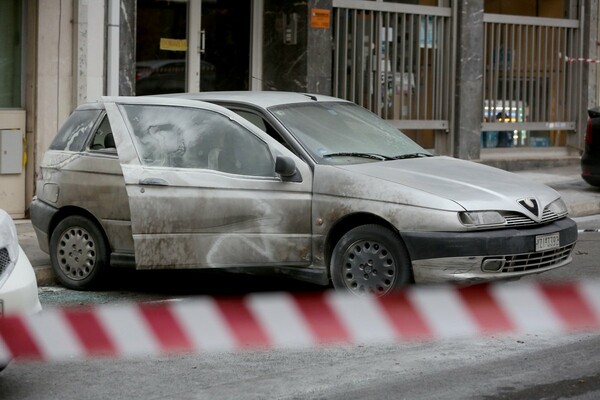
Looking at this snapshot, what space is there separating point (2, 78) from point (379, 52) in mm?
5900

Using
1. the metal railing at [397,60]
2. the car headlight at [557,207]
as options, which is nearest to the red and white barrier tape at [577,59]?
the metal railing at [397,60]

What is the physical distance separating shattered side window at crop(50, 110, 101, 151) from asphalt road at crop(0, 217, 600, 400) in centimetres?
315

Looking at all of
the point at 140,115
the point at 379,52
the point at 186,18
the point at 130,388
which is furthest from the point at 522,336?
the point at 379,52

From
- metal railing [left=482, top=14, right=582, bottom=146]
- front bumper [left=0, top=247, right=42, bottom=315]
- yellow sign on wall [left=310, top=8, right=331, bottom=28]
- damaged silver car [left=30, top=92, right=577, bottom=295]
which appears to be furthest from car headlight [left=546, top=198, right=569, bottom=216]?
metal railing [left=482, top=14, right=582, bottom=146]

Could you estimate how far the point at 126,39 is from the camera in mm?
14781

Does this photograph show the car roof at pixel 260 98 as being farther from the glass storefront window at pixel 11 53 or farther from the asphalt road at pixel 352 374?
the glass storefront window at pixel 11 53

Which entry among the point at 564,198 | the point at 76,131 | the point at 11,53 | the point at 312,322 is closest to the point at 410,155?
the point at 312,322

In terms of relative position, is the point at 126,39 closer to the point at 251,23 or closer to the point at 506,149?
the point at 251,23

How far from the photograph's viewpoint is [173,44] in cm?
1595

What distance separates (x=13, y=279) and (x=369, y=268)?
3.06 metres

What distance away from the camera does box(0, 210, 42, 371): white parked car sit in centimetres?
616

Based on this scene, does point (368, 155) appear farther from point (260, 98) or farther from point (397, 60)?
point (397, 60)

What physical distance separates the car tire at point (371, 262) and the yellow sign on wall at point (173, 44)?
302 inches

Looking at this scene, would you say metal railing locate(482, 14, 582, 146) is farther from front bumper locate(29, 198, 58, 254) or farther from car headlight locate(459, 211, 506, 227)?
car headlight locate(459, 211, 506, 227)
